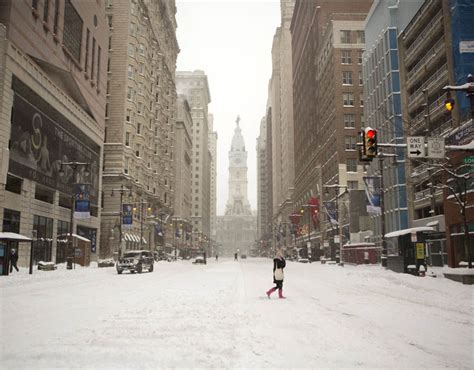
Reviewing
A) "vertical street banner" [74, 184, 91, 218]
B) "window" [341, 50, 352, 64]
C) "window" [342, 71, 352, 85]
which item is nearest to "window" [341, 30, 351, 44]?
"window" [341, 50, 352, 64]

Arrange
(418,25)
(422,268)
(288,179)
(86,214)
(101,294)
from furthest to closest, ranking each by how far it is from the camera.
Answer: (288,179)
(418,25)
(86,214)
(422,268)
(101,294)

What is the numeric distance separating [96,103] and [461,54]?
49538 mm

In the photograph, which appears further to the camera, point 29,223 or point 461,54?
point 29,223

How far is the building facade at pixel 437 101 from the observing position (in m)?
35.1

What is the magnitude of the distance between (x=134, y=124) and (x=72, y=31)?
29608 mm

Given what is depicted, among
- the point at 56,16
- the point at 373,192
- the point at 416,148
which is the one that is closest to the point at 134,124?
the point at 56,16

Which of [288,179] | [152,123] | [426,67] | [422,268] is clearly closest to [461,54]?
[426,67]

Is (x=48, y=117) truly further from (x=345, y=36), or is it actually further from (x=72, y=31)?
(x=345, y=36)

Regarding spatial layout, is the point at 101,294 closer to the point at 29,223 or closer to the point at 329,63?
the point at 29,223

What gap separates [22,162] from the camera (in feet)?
143

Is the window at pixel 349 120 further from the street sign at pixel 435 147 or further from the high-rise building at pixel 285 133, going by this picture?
the high-rise building at pixel 285 133

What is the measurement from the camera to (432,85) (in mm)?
46406

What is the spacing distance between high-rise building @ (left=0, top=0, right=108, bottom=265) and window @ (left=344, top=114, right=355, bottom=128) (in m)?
41.7

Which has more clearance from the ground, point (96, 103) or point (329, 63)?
point (329, 63)
